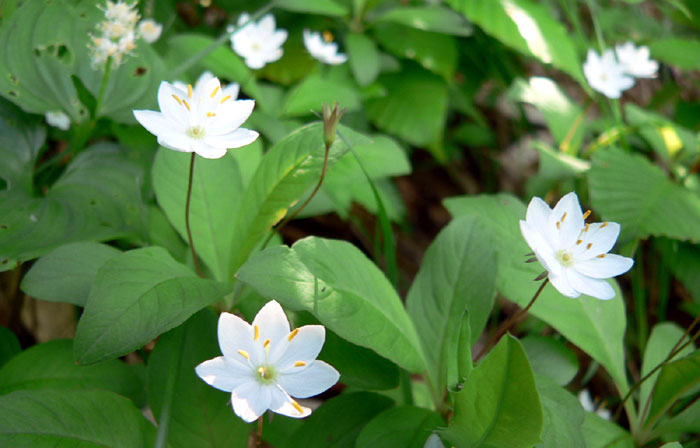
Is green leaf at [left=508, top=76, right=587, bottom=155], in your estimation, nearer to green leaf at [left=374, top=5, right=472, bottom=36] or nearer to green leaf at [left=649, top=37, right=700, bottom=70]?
green leaf at [left=374, top=5, right=472, bottom=36]

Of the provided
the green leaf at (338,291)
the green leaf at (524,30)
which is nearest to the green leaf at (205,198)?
the green leaf at (338,291)

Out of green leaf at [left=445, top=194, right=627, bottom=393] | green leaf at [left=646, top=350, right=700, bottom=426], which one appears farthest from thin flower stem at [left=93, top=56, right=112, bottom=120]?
green leaf at [left=646, top=350, right=700, bottom=426]

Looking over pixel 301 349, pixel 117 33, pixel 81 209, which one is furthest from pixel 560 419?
pixel 117 33

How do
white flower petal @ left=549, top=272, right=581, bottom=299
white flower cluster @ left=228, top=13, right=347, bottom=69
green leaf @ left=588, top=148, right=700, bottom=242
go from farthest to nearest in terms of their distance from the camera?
1. white flower cluster @ left=228, top=13, right=347, bottom=69
2. green leaf @ left=588, top=148, right=700, bottom=242
3. white flower petal @ left=549, top=272, right=581, bottom=299

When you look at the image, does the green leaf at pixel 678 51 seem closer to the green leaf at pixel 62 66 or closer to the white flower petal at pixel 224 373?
the green leaf at pixel 62 66

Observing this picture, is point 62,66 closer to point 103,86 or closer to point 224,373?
point 103,86

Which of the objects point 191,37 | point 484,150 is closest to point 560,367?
point 191,37

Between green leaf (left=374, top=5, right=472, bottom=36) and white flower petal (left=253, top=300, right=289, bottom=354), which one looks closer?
white flower petal (left=253, top=300, right=289, bottom=354)
